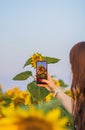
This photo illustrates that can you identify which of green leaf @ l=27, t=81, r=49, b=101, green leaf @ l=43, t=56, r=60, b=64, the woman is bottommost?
green leaf @ l=27, t=81, r=49, b=101

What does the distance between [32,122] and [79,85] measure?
0.48 meters

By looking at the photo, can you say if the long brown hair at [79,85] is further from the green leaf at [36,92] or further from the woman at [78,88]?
the green leaf at [36,92]

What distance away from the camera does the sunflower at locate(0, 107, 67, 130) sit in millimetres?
188

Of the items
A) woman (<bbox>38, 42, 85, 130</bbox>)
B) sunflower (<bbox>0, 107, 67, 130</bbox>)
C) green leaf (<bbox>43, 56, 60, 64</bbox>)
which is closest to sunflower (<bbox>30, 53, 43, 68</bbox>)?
green leaf (<bbox>43, 56, 60, 64</bbox>)

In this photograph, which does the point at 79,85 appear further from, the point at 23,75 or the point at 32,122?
the point at 23,75

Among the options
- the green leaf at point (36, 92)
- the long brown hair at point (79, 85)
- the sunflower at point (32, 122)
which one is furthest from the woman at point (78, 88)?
the green leaf at point (36, 92)

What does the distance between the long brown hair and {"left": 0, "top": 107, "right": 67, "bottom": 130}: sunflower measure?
0.93 ft

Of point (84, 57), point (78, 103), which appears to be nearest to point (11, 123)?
point (78, 103)

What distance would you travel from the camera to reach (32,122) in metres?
0.20

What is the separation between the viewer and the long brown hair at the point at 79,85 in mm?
587

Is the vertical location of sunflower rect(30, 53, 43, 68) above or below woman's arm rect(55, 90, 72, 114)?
above

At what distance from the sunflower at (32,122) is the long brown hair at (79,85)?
284mm

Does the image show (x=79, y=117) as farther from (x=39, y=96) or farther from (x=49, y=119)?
(x=39, y=96)

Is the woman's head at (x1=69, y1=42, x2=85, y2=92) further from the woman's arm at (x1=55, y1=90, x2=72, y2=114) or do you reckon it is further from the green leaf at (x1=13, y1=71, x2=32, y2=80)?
the green leaf at (x1=13, y1=71, x2=32, y2=80)
